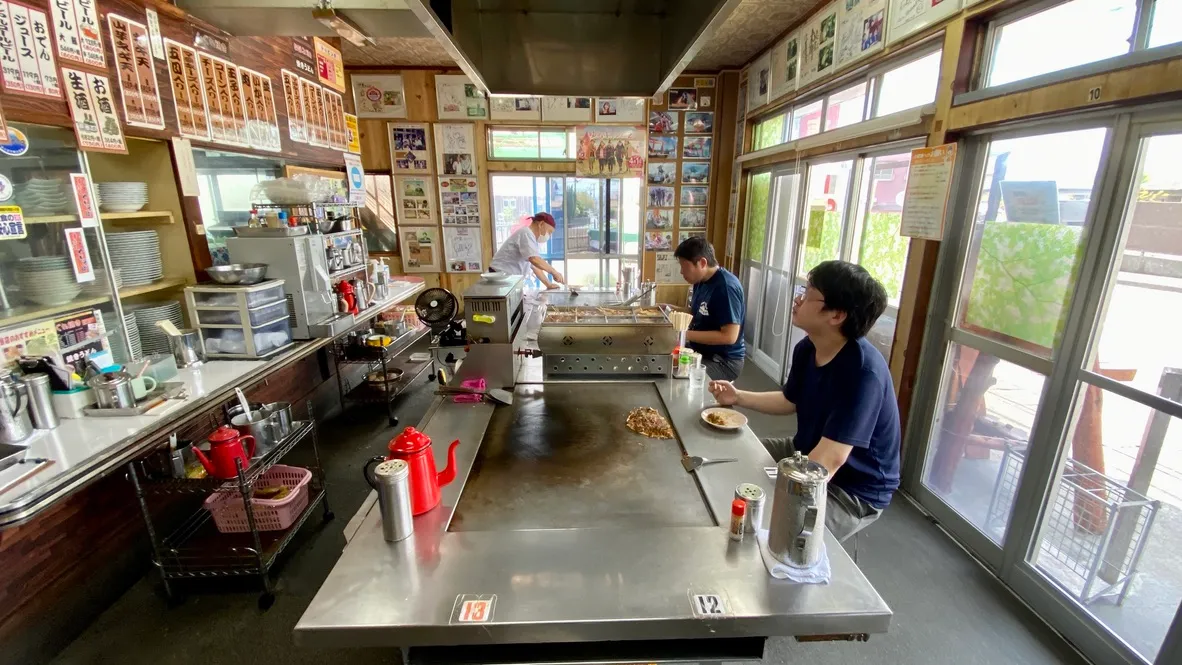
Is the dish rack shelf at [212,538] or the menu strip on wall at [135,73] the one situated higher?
the menu strip on wall at [135,73]

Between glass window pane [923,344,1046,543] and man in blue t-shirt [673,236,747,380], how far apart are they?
1.10 meters

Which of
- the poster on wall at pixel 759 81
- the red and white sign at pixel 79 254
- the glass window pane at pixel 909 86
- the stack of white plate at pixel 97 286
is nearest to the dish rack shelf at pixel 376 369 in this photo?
the stack of white plate at pixel 97 286

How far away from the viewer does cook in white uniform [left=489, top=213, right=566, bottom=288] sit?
15.7ft

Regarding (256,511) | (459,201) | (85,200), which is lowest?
(256,511)

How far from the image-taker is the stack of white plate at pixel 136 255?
7.54 feet

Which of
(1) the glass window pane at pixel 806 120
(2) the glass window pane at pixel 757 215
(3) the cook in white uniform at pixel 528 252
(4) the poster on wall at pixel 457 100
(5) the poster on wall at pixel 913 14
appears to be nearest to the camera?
(5) the poster on wall at pixel 913 14

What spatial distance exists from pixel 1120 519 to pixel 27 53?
4.56m

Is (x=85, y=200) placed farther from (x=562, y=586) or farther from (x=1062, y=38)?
(x=1062, y=38)

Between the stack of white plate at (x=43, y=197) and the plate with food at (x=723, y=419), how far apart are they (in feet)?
9.17

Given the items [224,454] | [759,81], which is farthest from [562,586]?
[759,81]

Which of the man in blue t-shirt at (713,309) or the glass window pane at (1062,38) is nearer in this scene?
the glass window pane at (1062,38)

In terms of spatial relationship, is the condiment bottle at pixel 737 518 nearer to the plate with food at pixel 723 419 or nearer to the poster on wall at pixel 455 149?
the plate with food at pixel 723 419

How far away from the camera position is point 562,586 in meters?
1.09

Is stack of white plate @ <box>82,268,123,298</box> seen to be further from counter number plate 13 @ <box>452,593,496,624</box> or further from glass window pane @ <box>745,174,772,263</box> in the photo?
glass window pane @ <box>745,174,772,263</box>
